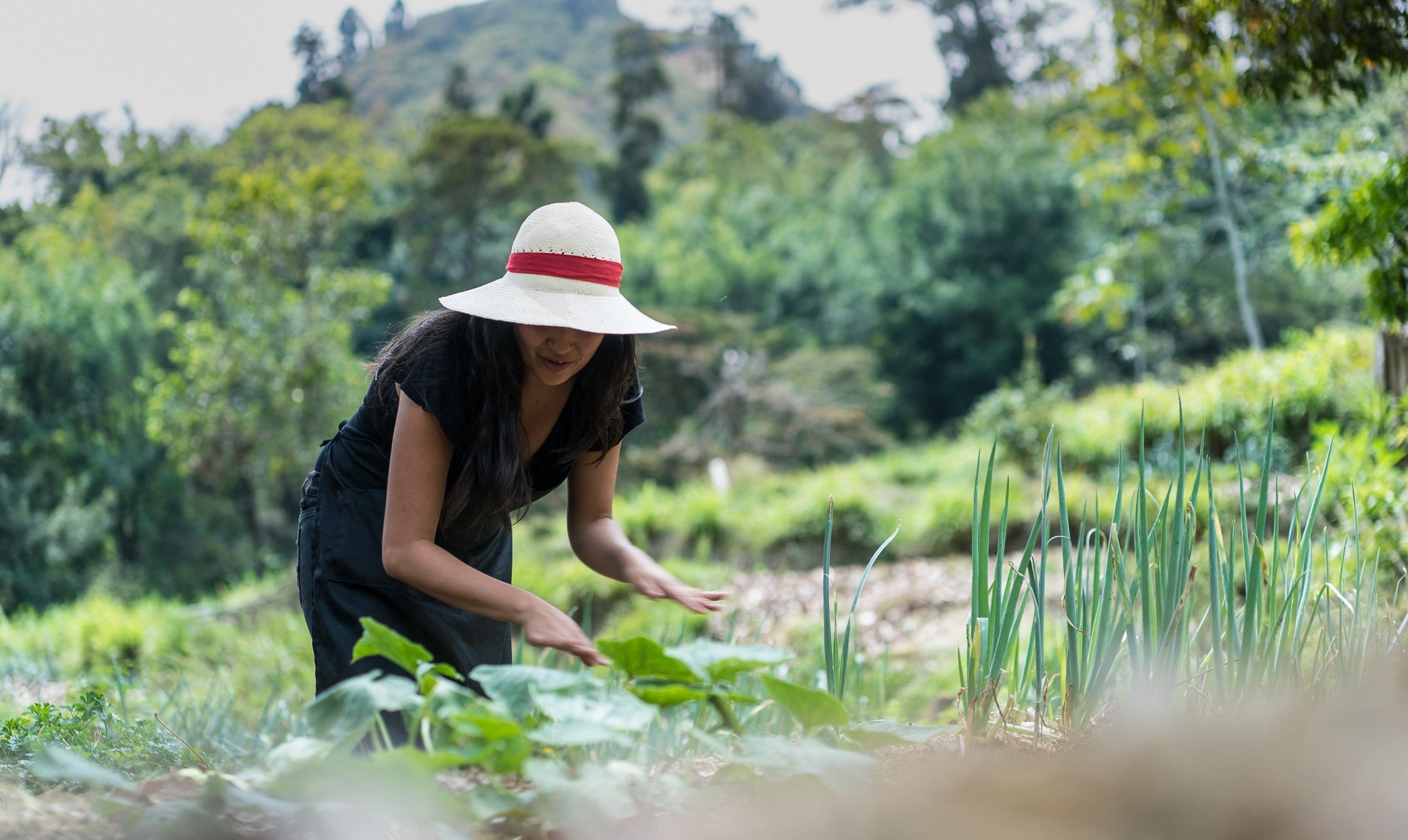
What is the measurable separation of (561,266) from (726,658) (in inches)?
31.5

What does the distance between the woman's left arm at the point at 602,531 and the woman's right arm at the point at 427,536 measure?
27cm

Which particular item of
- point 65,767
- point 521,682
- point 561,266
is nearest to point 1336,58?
point 561,266

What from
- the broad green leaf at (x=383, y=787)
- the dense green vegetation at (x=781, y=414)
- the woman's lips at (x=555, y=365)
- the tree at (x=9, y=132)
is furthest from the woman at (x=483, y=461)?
the tree at (x=9, y=132)

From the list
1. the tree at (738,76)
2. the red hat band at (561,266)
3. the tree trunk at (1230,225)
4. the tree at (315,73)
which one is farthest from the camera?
the tree at (738,76)

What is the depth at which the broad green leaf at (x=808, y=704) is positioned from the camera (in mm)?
1044

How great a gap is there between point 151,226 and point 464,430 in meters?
19.6

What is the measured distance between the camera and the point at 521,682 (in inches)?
39.4

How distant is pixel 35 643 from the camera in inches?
294

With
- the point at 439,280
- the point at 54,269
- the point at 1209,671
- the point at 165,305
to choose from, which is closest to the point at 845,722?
the point at 1209,671

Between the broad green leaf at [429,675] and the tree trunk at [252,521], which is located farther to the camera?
the tree trunk at [252,521]

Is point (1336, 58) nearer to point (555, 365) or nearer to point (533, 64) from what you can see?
point (555, 365)

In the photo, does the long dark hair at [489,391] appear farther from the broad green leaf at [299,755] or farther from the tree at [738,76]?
the tree at [738,76]

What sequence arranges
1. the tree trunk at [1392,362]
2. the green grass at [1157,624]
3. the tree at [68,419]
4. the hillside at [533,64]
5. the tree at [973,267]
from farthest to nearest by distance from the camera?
the hillside at [533,64] < the tree at [973,267] < the tree at [68,419] < the tree trunk at [1392,362] < the green grass at [1157,624]

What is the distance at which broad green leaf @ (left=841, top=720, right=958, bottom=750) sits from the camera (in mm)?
1097
